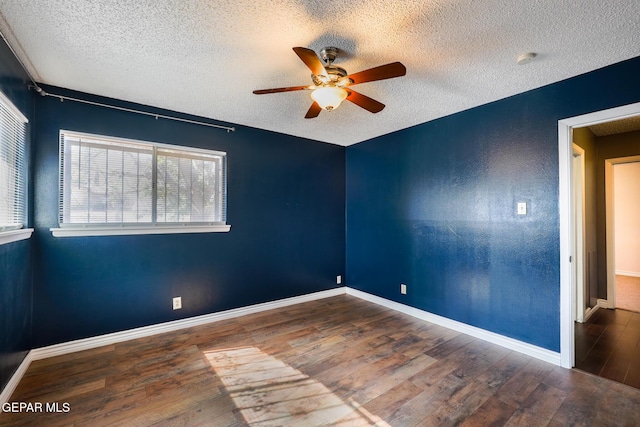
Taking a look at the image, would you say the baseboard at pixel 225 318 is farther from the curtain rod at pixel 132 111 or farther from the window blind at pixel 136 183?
the curtain rod at pixel 132 111

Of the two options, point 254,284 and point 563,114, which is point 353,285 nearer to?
point 254,284

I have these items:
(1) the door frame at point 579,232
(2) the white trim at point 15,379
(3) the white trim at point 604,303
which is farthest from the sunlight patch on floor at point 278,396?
(3) the white trim at point 604,303

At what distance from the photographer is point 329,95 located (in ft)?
6.41

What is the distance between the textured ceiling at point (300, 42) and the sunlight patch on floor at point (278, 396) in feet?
7.99

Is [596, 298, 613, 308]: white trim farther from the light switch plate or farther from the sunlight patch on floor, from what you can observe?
the sunlight patch on floor

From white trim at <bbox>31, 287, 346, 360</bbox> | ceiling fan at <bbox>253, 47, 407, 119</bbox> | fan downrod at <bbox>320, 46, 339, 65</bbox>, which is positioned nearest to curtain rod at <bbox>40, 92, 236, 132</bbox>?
ceiling fan at <bbox>253, 47, 407, 119</bbox>

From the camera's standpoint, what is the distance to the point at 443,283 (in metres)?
3.28

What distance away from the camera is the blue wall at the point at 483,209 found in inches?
96.1

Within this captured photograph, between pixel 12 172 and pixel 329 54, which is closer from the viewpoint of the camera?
pixel 329 54

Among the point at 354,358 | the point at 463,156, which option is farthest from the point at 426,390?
the point at 463,156

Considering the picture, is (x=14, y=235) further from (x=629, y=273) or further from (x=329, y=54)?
(x=629, y=273)

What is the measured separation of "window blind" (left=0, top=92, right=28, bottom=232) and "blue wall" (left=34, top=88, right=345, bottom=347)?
0.74ft

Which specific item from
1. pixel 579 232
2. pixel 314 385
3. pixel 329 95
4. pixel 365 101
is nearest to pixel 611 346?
pixel 579 232

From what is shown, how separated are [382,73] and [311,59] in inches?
17.8
